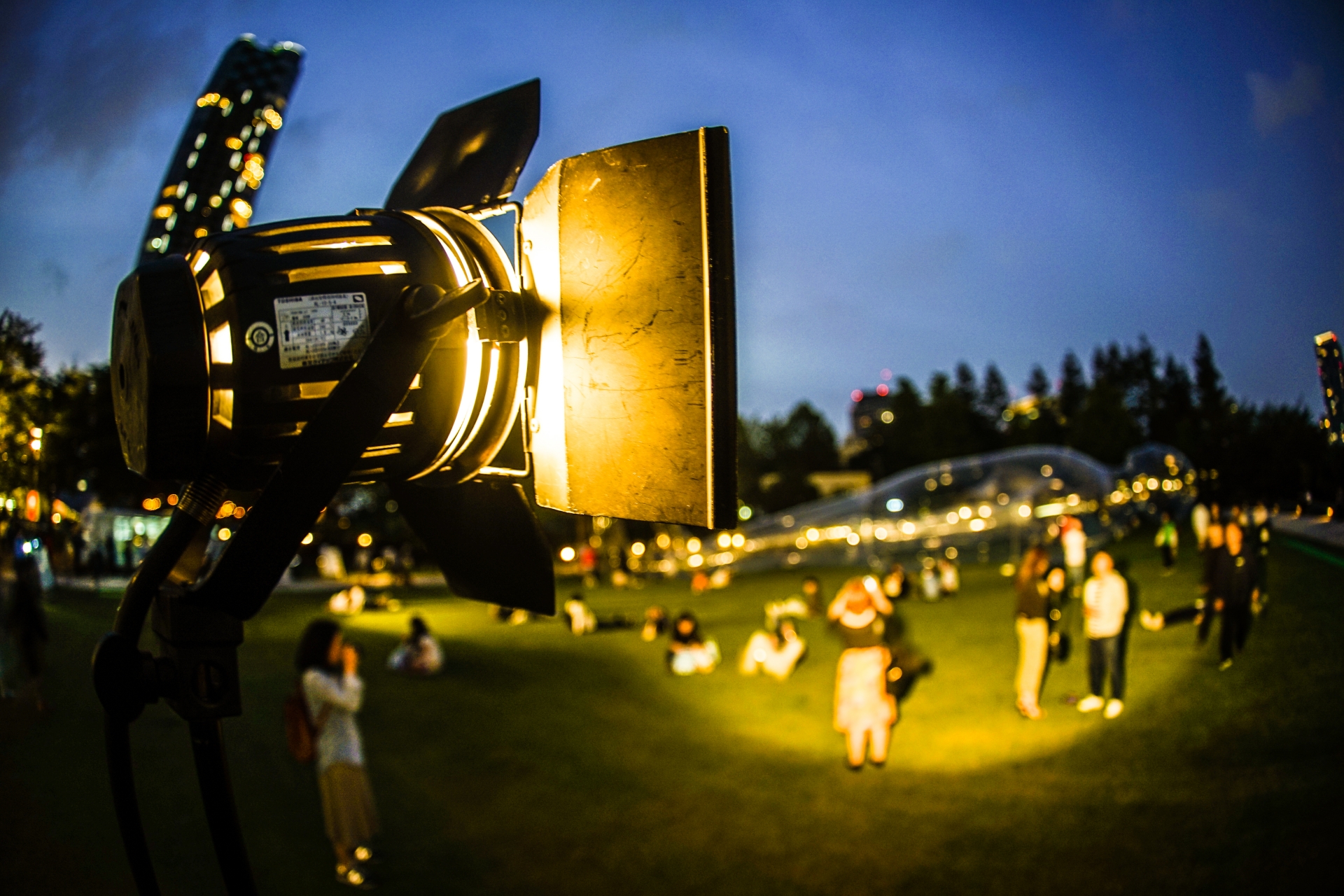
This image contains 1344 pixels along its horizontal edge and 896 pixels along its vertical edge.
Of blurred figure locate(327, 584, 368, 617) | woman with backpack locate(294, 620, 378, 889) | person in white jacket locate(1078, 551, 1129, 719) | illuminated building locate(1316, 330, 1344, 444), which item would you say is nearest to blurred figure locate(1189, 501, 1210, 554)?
illuminated building locate(1316, 330, 1344, 444)

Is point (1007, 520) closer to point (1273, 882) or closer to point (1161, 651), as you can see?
point (1161, 651)

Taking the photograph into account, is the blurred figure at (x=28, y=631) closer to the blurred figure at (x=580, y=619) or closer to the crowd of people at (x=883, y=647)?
the crowd of people at (x=883, y=647)

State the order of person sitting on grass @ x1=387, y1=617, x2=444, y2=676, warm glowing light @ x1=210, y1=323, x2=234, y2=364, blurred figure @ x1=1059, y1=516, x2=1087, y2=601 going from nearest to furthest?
warm glowing light @ x1=210, y1=323, x2=234, y2=364 → blurred figure @ x1=1059, y1=516, x2=1087, y2=601 → person sitting on grass @ x1=387, y1=617, x2=444, y2=676

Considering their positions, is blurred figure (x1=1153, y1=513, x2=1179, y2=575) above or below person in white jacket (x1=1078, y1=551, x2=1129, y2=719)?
above

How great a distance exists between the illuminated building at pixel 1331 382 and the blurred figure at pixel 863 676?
657 centimetres

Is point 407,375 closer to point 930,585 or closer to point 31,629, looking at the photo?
point 31,629

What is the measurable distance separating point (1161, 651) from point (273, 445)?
6.57 metres

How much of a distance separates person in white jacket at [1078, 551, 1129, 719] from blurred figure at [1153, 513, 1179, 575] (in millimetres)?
1826

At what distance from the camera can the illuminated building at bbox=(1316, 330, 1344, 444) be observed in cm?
174

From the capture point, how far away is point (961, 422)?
187ft

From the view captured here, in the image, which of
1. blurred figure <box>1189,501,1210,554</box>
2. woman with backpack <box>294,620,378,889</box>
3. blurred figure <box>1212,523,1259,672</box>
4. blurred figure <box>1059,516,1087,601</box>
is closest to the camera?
blurred figure <box>1212,523,1259,672</box>

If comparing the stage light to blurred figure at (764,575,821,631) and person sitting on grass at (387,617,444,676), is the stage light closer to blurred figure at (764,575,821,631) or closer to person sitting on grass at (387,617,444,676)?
person sitting on grass at (387,617,444,676)

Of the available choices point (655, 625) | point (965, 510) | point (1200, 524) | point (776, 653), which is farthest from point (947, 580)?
point (1200, 524)

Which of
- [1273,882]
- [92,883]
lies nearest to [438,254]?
[92,883]
